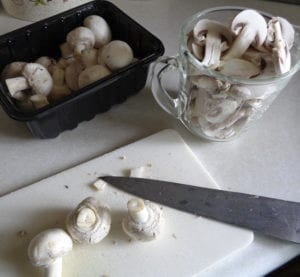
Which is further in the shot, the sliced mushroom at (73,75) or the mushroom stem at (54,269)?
the sliced mushroom at (73,75)

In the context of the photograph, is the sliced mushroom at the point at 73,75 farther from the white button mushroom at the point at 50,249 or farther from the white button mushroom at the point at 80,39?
the white button mushroom at the point at 50,249

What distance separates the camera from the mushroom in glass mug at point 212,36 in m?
0.48

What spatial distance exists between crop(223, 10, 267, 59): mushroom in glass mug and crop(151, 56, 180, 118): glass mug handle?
11cm

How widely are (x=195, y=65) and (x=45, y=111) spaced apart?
0.19 meters

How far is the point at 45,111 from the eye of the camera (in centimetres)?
50

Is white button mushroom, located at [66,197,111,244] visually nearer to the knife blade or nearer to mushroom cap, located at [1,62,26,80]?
the knife blade

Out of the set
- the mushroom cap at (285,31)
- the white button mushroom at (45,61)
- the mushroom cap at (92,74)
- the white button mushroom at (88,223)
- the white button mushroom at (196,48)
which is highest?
the mushroom cap at (285,31)

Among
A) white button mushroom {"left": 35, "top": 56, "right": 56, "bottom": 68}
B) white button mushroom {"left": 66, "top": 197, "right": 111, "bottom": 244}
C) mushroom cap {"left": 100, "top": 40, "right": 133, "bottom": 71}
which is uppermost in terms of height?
mushroom cap {"left": 100, "top": 40, "right": 133, "bottom": 71}

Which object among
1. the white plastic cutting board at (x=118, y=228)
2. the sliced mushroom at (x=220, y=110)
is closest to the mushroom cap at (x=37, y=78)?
the white plastic cutting board at (x=118, y=228)

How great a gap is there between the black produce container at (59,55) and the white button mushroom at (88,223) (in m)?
0.13

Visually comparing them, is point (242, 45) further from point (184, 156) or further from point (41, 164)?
point (41, 164)

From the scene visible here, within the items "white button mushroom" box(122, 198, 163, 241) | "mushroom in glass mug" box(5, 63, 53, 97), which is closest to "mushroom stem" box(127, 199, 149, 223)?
"white button mushroom" box(122, 198, 163, 241)

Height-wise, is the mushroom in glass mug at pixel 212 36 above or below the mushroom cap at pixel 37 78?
above

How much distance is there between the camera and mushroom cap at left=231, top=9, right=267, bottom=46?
0.48 m
